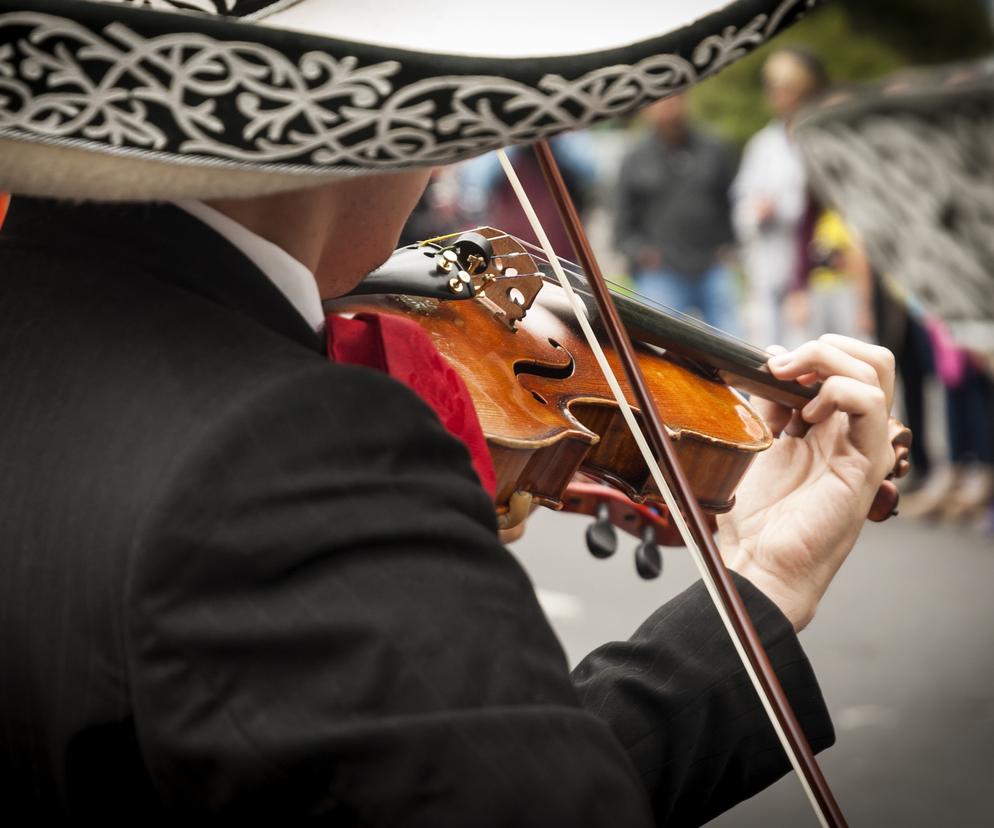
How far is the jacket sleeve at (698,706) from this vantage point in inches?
52.0

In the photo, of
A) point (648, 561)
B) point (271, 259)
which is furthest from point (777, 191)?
point (271, 259)

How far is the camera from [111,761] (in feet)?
3.05

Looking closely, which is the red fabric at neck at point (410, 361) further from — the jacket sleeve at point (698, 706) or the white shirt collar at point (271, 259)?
the jacket sleeve at point (698, 706)

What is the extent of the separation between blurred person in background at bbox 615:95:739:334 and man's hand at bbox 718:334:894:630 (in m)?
5.60

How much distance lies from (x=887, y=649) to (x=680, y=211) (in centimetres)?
317

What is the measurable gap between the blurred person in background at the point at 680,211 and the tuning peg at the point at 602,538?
5374 millimetres

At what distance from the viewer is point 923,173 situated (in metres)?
1.48

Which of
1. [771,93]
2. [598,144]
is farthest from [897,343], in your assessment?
[598,144]

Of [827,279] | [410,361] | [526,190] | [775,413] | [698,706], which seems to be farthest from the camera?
[827,279]

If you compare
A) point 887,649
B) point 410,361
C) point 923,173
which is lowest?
point 887,649

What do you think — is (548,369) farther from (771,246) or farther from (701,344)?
(771,246)

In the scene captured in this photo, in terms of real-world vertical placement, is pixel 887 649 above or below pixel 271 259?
below

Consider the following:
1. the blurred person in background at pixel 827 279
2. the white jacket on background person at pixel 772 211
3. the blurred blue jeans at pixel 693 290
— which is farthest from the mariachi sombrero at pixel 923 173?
the blurred blue jeans at pixel 693 290

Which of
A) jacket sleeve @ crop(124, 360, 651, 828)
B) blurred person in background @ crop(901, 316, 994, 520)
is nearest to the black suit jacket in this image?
jacket sleeve @ crop(124, 360, 651, 828)
